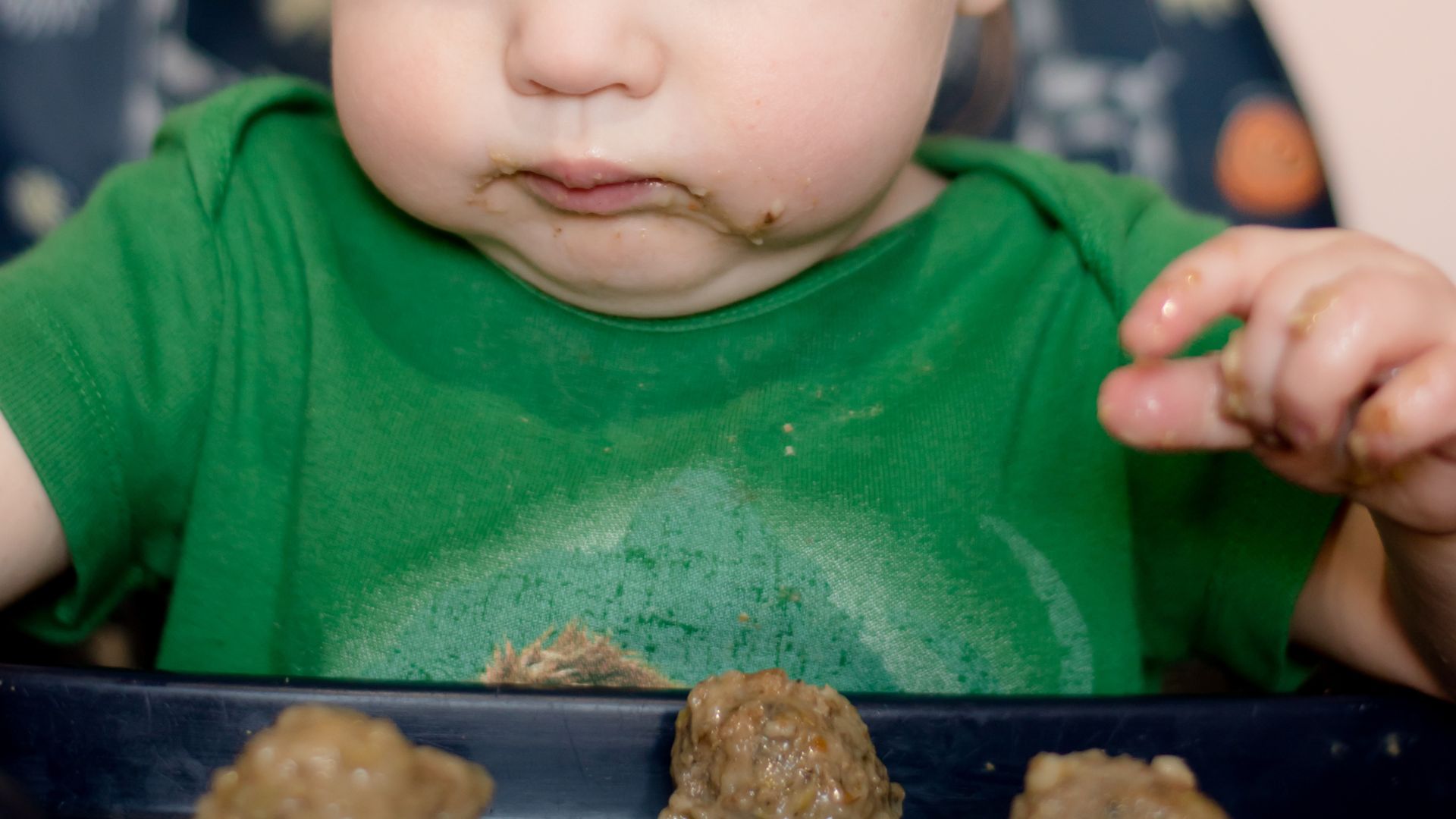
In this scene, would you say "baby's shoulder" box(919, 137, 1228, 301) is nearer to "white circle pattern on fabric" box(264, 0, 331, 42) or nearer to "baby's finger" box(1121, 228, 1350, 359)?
"baby's finger" box(1121, 228, 1350, 359)

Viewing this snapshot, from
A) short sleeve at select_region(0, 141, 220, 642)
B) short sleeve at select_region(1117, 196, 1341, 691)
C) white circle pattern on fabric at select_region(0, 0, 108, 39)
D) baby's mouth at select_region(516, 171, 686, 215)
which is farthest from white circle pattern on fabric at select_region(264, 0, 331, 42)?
short sleeve at select_region(1117, 196, 1341, 691)

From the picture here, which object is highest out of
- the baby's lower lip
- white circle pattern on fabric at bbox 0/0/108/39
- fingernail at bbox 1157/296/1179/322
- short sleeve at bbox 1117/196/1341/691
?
white circle pattern on fabric at bbox 0/0/108/39

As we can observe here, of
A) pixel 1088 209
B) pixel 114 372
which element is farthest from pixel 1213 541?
pixel 114 372

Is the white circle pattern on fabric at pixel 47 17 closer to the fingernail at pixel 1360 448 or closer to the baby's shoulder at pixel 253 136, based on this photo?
the baby's shoulder at pixel 253 136

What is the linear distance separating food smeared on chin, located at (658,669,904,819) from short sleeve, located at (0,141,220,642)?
0.36m

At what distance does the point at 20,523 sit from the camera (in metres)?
0.64

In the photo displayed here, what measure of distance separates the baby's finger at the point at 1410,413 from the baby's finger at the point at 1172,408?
68 mm

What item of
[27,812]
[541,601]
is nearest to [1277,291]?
[541,601]

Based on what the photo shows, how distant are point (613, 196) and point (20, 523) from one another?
33 centimetres

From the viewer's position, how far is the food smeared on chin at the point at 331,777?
466 millimetres

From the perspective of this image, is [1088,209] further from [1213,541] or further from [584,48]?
[584,48]

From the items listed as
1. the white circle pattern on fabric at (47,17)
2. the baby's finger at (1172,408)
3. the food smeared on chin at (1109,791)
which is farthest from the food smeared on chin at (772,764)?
the white circle pattern on fabric at (47,17)

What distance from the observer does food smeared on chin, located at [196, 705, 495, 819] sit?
0.47 meters

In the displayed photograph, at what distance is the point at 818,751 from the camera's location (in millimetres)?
493
